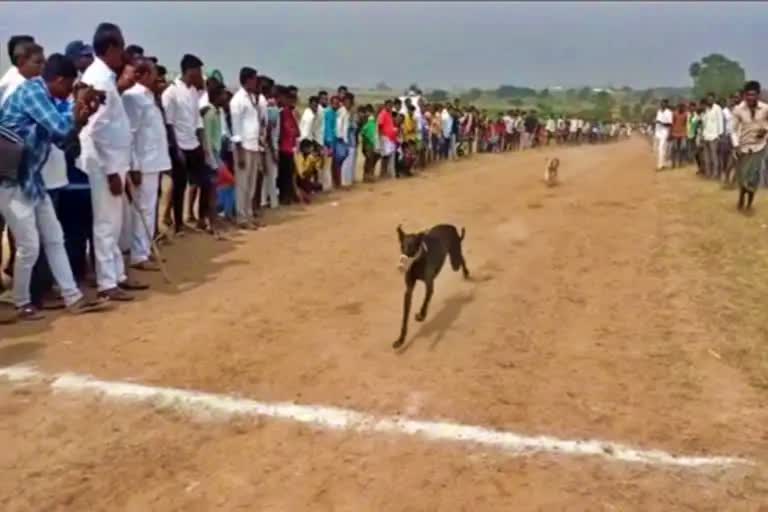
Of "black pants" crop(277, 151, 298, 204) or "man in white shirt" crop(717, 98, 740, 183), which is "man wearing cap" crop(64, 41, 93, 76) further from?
"man in white shirt" crop(717, 98, 740, 183)

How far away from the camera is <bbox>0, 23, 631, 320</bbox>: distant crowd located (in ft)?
23.7

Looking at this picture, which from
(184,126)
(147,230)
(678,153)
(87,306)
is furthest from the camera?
(678,153)

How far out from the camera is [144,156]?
914 cm

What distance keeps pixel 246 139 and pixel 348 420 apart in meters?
7.27

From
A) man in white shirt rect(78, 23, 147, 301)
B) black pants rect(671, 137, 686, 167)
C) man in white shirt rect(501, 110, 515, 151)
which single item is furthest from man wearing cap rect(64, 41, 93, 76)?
man in white shirt rect(501, 110, 515, 151)

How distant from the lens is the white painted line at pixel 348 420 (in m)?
5.20

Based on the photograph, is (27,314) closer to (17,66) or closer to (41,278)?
(41,278)

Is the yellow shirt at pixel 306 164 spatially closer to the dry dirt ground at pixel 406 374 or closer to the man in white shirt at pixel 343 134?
the man in white shirt at pixel 343 134

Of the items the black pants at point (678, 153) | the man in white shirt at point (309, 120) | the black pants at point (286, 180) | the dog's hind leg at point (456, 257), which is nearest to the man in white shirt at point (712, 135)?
the black pants at point (678, 153)

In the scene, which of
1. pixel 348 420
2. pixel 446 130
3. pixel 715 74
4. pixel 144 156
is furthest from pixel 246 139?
pixel 715 74

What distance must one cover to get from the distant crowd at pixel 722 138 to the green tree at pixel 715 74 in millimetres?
33317

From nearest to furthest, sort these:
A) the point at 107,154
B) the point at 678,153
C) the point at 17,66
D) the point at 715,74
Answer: the point at 17,66 → the point at 107,154 → the point at 678,153 → the point at 715,74

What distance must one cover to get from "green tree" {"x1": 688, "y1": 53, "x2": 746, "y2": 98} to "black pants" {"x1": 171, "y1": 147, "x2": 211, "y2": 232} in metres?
50.6

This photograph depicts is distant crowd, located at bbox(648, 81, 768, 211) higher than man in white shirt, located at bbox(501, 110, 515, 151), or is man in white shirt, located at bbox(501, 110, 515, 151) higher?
distant crowd, located at bbox(648, 81, 768, 211)
